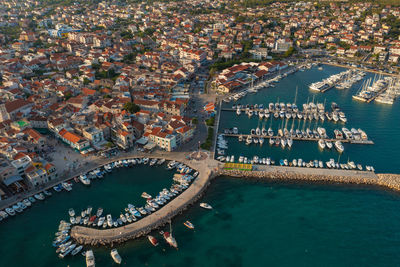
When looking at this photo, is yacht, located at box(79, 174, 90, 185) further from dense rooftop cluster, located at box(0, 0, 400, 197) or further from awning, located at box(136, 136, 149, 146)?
awning, located at box(136, 136, 149, 146)

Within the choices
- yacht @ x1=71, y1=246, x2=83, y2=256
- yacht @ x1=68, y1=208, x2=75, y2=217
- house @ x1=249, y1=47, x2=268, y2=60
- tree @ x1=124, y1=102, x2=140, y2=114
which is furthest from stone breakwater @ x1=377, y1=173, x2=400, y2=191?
house @ x1=249, y1=47, x2=268, y2=60

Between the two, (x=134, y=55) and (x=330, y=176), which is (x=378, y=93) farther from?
(x=134, y=55)

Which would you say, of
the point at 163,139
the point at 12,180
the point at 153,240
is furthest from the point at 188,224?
the point at 12,180

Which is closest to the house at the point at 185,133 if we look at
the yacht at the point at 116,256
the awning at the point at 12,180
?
the yacht at the point at 116,256

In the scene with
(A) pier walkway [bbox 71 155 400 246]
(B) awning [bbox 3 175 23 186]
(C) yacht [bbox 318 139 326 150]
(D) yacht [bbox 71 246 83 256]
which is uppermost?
(C) yacht [bbox 318 139 326 150]

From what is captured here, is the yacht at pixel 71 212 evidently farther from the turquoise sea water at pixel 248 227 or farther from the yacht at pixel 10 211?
the yacht at pixel 10 211

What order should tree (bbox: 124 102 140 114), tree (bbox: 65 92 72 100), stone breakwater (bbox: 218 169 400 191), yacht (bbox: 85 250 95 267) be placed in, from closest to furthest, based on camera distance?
yacht (bbox: 85 250 95 267) → stone breakwater (bbox: 218 169 400 191) → tree (bbox: 124 102 140 114) → tree (bbox: 65 92 72 100)

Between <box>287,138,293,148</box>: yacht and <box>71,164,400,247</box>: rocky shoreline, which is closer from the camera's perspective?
<box>71,164,400,247</box>: rocky shoreline
